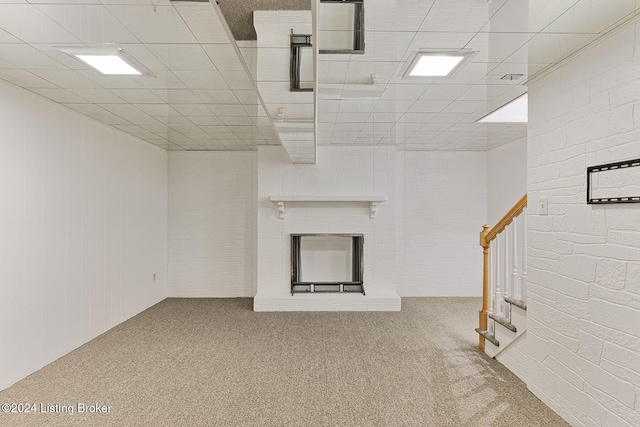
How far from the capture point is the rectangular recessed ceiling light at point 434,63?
222 cm

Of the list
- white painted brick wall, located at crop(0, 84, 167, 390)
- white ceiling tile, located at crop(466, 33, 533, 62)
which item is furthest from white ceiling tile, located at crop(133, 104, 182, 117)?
white ceiling tile, located at crop(466, 33, 533, 62)

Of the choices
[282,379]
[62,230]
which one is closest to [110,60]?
[62,230]

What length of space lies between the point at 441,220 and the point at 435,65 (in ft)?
11.9

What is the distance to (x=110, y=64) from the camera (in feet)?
7.56

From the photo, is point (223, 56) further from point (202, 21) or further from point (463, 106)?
point (463, 106)

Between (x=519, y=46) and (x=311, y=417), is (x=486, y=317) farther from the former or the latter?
(x=519, y=46)

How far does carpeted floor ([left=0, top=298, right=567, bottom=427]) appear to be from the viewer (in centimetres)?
227

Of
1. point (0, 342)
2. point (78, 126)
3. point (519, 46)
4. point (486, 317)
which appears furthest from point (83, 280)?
point (519, 46)

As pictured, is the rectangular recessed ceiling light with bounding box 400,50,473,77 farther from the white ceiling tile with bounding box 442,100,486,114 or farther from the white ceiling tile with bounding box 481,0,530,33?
the white ceiling tile with bounding box 442,100,486,114

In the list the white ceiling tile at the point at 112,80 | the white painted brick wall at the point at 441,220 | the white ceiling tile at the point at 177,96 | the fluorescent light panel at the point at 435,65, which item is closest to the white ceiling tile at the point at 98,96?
the white ceiling tile at the point at 112,80

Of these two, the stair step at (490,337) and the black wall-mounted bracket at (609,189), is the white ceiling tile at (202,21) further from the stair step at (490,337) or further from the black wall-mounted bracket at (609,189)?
the stair step at (490,337)

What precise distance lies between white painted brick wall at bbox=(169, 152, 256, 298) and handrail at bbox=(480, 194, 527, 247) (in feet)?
11.0

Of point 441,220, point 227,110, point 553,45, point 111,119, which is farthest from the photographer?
point 441,220

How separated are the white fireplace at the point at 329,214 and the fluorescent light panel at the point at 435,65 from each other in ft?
8.12
